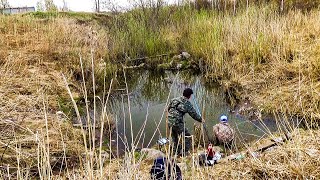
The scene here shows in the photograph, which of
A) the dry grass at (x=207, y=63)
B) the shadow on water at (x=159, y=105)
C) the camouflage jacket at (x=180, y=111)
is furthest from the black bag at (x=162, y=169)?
the camouflage jacket at (x=180, y=111)

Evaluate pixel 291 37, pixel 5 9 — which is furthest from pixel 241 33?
pixel 5 9

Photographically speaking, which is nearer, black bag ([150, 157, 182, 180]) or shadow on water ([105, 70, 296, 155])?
black bag ([150, 157, 182, 180])

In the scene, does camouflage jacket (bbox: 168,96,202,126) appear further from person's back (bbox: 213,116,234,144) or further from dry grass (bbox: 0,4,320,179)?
dry grass (bbox: 0,4,320,179)

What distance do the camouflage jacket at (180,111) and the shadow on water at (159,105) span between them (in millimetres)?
218

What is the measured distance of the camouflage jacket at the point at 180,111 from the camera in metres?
4.73

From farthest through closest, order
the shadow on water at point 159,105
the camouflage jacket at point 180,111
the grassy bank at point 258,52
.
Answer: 1. the grassy bank at point 258,52
2. the shadow on water at point 159,105
3. the camouflage jacket at point 180,111

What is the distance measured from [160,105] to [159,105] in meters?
0.02

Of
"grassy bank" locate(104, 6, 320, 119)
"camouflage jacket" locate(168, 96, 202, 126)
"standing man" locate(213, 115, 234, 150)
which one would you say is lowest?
"standing man" locate(213, 115, 234, 150)

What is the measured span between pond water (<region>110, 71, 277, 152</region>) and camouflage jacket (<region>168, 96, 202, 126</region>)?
0.21 meters

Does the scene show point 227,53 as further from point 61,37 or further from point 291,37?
point 61,37

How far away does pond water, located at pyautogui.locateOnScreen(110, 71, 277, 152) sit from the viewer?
18.3 feet

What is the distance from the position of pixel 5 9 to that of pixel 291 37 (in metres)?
8.58

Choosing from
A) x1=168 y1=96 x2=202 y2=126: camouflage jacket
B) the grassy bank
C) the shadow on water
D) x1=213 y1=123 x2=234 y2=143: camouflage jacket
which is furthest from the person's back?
the grassy bank

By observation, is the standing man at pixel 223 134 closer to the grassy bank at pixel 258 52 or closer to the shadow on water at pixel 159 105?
the shadow on water at pixel 159 105
